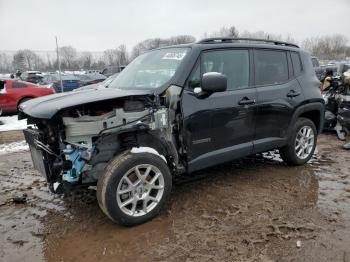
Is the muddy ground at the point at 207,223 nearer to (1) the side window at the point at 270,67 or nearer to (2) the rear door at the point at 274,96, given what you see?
(2) the rear door at the point at 274,96

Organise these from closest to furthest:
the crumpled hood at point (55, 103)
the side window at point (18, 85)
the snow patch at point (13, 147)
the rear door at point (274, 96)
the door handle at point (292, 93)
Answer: the crumpled hood at point (55, 103), the rear door at point (274, 96), the door handle at point (292, 93), the snow patch at point (13, 147), the side window at point (18, 85)

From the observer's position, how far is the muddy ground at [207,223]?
2.99m

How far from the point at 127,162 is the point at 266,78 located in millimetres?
2427

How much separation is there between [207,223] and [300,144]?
2545mm

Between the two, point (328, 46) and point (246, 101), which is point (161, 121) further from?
point (328, 46)

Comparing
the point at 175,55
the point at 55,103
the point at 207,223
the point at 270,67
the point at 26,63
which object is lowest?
the point at 207,223

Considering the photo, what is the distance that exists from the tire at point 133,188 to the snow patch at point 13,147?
14.6 feet

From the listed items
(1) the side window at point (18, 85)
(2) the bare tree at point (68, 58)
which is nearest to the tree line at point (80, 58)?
(2) the bare tree at point (68, 58)

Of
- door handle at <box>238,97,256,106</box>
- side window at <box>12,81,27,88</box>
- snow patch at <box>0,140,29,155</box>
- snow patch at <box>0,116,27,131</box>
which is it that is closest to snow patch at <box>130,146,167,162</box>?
door handle at <box>238,97,256,106</box>

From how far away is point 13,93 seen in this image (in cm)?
1184

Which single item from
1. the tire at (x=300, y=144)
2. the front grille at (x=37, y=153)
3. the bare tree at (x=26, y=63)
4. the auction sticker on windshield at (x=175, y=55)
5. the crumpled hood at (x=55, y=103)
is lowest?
the tire at (x=300, y=144)

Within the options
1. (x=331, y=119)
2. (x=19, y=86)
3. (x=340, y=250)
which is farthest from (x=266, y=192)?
(x=19, y=86)

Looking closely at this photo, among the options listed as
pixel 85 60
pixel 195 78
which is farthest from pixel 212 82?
pixel 85 60

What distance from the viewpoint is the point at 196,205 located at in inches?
154
